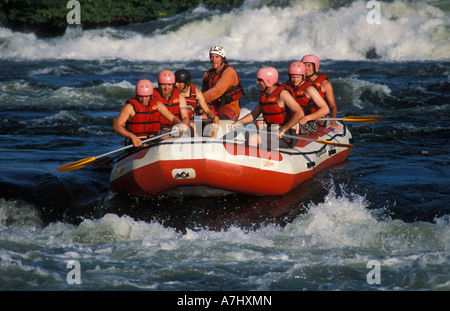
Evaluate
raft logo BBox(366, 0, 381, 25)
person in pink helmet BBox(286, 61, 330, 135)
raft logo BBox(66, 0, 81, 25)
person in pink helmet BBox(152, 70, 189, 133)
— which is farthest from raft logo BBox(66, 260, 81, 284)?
raft logo BBox(66, 0, 81, 25)

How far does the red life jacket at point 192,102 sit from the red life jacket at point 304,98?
1.38 metres

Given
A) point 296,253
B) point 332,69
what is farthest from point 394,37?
point 296,253

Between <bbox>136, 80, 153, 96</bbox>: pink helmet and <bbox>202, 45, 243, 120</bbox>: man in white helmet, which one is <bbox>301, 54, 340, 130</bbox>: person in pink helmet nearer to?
<bbox>202, 45, 243, 120</bbox>: man in white helmet

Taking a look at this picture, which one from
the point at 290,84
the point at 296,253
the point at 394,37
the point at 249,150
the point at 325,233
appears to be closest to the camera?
the point at 296,253

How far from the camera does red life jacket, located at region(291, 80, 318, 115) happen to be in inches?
341

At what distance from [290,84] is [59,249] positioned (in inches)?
156

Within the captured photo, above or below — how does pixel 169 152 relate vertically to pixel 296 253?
above

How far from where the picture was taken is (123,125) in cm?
782

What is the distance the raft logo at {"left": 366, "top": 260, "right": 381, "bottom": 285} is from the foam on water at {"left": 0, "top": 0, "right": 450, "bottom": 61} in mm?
16343

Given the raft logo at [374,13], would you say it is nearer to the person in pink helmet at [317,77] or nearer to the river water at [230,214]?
the river water at [230,214]

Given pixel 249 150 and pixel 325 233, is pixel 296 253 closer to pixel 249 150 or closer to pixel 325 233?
pixel 325 233

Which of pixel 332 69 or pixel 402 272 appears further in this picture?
pixel 332 69

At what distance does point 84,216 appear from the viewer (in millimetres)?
7625

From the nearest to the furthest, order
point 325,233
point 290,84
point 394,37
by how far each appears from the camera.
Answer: point 325,233
point 290,84
point 394,37
